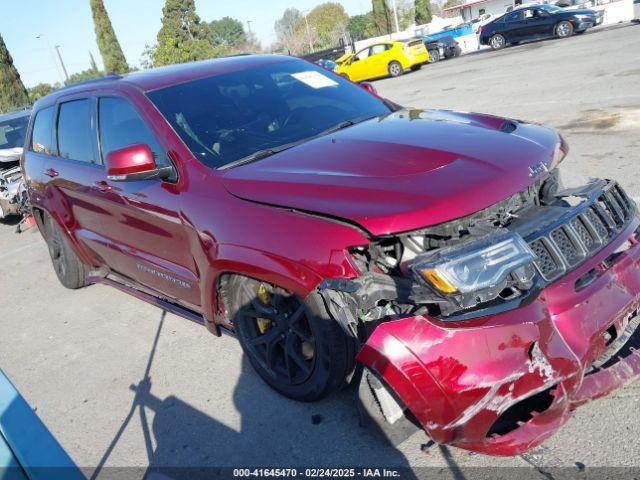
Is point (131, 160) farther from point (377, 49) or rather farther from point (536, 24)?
point (536, 24)

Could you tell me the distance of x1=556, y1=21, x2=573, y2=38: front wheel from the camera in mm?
22516

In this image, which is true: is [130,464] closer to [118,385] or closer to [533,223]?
[118,385]

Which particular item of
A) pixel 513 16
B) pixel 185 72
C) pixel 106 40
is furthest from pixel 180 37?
pixel 185 72

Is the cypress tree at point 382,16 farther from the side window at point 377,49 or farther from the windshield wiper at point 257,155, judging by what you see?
the windshield wiper at point 257,155

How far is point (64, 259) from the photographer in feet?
18.2

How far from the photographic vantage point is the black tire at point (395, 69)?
76.4ft

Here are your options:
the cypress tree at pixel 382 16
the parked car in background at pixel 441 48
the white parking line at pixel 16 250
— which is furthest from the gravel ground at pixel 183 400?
the cypress tree at pixel 382 16

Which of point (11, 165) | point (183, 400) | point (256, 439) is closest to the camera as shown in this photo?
point (256, 439)

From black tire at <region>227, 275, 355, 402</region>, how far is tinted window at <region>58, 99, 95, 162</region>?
1910mm

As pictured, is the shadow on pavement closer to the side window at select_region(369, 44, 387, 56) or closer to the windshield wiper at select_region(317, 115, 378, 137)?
the windshield wiper at select_region(317, 115, 378, 137)

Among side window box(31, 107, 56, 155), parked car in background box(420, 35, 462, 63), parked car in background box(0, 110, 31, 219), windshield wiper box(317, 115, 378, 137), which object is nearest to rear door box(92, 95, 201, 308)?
windshield wiper box(317, 115, 378, 137)

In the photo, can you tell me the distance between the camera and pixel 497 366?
7.15 ft

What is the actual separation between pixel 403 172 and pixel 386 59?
2218 cm

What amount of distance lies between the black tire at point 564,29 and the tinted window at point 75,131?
22.4 meters
